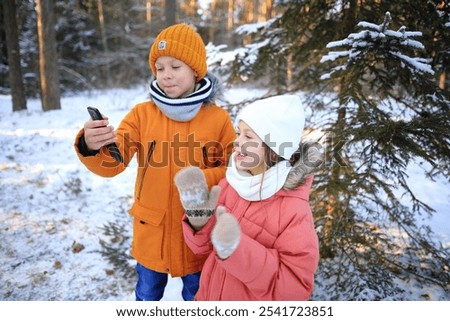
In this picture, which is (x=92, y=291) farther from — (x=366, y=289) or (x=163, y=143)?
(x=366, y=289)

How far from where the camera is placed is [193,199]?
4.75 feet

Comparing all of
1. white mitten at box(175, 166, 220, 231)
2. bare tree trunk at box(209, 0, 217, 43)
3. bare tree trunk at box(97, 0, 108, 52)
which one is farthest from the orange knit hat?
bare tree trunk at box(209, 0, 217, 43)

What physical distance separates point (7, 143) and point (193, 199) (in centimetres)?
762

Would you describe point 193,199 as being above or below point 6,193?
above

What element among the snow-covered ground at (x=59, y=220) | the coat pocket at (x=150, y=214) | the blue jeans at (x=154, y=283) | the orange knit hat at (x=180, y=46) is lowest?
the snow-covered ground at (x=59, y=220)

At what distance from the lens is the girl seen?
51.8 inches

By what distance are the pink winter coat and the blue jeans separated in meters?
0.57

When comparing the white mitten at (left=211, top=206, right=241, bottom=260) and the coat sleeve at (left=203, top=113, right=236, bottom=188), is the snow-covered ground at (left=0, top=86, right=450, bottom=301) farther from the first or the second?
the white mitten at (left=211, top=206, right=241, bottom=260)

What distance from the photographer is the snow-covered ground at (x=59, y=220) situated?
10.1 ft

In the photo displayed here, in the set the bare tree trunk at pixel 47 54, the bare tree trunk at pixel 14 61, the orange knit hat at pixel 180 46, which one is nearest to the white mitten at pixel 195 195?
the orange knit hat at pixel 180 46

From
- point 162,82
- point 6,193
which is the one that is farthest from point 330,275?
point 6,193

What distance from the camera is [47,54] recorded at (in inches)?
407

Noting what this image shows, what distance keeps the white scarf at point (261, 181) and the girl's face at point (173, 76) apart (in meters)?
0.69

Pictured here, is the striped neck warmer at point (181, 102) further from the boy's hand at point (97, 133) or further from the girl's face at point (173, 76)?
the boy's hand at point (97, 133)
